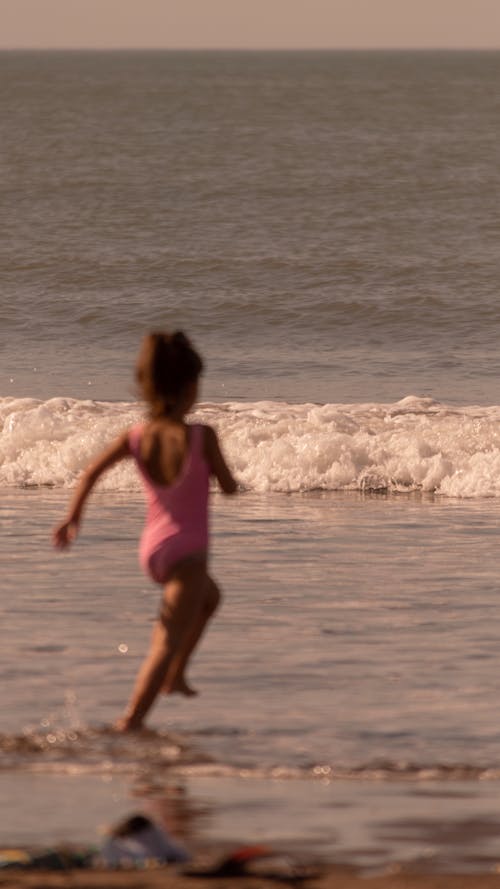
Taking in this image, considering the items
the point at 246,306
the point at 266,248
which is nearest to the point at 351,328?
the point at 246,306

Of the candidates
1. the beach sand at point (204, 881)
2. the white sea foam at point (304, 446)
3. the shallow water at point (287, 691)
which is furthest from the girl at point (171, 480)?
the white sea foam at point (304, 446)

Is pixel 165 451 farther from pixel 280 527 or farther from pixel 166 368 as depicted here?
pixel 280 527

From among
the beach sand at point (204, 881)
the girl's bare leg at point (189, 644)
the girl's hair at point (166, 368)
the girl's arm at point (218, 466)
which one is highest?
the girl's hair at point (166, 368)

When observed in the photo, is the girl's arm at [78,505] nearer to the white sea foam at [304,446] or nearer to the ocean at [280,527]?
the ocean at [280,527]

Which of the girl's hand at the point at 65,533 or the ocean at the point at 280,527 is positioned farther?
the girl's hand at the point at 65,533

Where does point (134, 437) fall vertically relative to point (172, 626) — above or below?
above

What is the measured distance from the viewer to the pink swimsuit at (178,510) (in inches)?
258

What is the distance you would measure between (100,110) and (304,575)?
58394 millimetres

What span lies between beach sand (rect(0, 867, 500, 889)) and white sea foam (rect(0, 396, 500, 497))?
9.03m

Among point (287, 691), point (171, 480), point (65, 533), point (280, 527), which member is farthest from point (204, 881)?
point (280, 527)

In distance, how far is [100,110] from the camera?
220 ft

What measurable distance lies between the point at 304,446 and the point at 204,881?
1031cm

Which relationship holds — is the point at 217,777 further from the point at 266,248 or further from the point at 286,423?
the point at 266,248

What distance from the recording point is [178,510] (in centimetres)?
657
